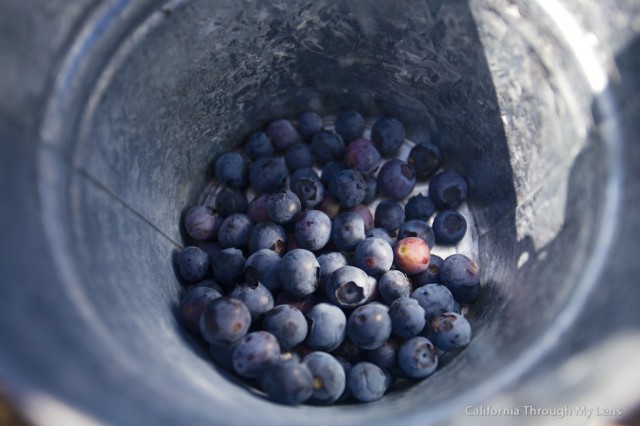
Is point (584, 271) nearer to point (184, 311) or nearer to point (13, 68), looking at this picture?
point (184, 311)

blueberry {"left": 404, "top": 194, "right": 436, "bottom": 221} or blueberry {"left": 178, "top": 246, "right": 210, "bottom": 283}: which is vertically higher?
blueberry {"left": 404, "top": 194, "right": 436, "bottom": 221}

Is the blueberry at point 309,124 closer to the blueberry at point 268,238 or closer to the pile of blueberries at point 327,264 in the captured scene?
the pile of blueberries at point 327,264

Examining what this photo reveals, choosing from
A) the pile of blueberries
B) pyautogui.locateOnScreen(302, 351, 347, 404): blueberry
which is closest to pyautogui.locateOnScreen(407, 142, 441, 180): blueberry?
the pile of blueberries

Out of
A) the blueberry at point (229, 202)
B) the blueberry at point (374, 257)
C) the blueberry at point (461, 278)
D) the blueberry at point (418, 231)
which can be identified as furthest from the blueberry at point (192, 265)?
the blueberry at point (461, 278)

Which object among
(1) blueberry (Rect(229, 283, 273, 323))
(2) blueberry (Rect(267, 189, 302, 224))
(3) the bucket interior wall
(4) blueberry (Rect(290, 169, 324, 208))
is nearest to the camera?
(3) the bucket interior wall

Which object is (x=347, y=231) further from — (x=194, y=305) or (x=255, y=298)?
(x=194, y=305)

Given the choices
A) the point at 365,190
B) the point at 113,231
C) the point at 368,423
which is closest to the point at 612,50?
the point at 365,190

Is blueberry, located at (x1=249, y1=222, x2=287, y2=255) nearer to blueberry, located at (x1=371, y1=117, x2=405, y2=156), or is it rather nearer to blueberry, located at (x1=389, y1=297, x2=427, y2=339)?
blueberry, located at (x1=389, y1=297, x2=427, y2=339)
